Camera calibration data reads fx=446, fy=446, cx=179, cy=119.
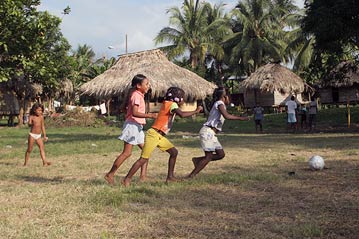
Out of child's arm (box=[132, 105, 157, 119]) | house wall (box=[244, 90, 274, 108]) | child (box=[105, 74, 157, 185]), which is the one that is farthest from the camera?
house wall (box=[244, 90, 274, 108])

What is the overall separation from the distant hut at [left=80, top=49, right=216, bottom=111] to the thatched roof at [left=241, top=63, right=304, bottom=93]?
13.3ft

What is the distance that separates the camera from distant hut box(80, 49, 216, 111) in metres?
27.6

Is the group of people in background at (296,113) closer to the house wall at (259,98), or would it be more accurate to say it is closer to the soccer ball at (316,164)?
the soccer ball at (316,164)

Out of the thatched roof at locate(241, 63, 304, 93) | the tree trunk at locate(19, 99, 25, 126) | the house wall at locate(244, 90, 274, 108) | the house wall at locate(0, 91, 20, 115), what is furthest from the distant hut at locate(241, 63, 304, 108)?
the house wall at locate(0, 91, 20, 115)

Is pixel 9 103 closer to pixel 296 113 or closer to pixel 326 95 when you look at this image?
pixel 296 113

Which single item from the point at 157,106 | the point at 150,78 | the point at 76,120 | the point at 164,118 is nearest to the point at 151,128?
the point at 164,118

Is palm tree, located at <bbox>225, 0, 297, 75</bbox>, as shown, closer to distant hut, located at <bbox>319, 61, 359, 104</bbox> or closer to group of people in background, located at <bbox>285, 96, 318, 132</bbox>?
distant hut, located at <bbox>319, 61, 359, 104</bbox>

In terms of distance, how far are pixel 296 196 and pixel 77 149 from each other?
8390 millimetres

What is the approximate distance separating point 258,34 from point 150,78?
14561mm

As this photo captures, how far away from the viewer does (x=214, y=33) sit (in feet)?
130

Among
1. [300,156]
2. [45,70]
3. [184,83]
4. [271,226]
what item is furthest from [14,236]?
[184,83]

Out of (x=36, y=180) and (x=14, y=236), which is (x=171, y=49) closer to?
(x=36, y=180)

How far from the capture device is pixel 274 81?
1264 inches

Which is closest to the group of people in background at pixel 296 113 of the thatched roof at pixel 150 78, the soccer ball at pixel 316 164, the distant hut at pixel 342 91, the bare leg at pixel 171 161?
the thatched roof at pixel 150 78
